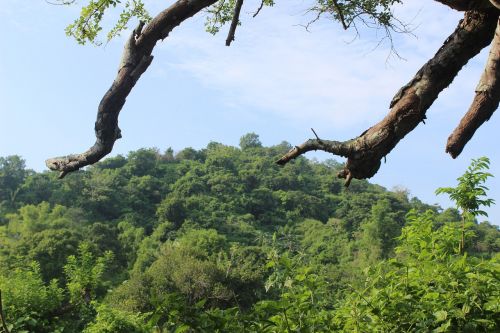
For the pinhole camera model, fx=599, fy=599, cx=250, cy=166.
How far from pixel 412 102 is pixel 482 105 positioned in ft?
1.25

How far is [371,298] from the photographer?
3.14m

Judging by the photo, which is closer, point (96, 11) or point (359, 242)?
point (96, 11)

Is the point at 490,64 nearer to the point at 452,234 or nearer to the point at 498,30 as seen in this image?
the point at 498,30

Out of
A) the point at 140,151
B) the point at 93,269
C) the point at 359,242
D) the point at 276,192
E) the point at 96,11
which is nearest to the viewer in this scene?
the point at 96,11

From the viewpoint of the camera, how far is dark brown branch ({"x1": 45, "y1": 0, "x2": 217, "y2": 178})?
373cm

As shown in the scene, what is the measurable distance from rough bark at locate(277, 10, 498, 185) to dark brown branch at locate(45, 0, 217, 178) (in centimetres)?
118

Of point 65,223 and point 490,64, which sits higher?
point 65,223

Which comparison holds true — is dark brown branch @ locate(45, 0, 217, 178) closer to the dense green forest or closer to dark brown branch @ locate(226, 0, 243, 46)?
dark brown branch @ locate(226, 0, 243, 46)

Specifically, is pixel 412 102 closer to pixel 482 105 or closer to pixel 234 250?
pixel 482 105

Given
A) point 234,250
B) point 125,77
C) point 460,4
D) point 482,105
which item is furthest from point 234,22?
point 234,250

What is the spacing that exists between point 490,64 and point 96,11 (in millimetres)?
2791

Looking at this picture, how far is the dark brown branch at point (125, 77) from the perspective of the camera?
3.73 metres

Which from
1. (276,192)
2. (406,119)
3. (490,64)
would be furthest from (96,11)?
(276,192)

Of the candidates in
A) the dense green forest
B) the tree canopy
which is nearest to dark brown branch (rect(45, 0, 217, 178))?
the tree canopy
